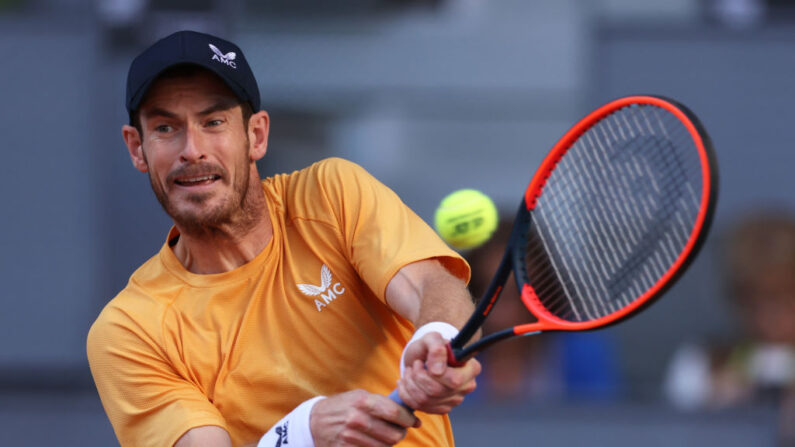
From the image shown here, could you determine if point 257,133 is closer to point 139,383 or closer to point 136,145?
point 136,145

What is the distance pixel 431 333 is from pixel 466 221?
0.82 metres

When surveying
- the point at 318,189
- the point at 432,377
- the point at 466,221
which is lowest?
the point at 432,377

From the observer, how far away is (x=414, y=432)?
313 centimetres

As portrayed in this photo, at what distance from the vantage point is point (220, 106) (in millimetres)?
3057

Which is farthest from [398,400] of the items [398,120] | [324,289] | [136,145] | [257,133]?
[398,120]

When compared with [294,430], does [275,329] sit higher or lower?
higher

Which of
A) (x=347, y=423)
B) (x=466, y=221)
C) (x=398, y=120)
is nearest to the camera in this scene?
(x=347, y=423)

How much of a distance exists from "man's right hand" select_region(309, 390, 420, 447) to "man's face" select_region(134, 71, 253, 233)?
0.61 metres

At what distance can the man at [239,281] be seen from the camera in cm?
304

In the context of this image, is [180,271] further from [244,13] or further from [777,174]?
[777,174]

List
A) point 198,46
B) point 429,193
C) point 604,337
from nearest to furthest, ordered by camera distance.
Answer: point 198,46 < point 604,337 < point 429,193

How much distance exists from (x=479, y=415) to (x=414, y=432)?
2292 mm

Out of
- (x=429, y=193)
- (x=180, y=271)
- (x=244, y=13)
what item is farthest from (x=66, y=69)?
(x=180, y=271)

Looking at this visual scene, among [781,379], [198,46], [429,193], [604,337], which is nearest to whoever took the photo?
[198,46]
